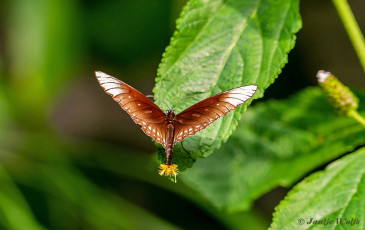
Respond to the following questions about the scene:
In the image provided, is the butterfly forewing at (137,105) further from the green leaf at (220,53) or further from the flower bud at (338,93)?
the flower bud at (338,93)

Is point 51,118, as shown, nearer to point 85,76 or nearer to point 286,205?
point 85,76

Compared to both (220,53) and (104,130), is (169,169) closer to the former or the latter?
(220,53)

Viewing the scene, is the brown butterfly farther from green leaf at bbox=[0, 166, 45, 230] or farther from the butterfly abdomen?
green leaf at bbox=[0, 166, 45, 230]

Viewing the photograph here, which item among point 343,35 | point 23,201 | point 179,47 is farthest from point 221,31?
point 343,35

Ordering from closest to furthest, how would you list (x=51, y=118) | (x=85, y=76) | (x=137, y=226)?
(x=137, y=226) < (x=51, y=118) < (x=85, y=76)

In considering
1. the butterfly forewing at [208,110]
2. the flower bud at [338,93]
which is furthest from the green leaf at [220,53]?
the flower bud at [338,93]

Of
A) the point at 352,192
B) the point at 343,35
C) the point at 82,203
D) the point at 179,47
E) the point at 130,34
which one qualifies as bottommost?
the point at 352,192

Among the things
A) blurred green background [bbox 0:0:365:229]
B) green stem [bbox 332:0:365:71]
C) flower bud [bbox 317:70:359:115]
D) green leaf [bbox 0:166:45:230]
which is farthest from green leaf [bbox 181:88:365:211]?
green leaf [bbox 0:166:45:230]
